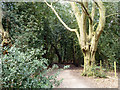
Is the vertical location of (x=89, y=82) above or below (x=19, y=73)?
below

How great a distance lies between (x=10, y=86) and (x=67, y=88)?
6.21 feet

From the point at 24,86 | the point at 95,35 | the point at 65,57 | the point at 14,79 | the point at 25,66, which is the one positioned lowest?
the point at 65,57

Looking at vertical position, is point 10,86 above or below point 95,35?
below

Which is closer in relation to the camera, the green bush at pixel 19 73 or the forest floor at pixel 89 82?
the green bush at pixel 19 73

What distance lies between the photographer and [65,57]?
10.6 meters

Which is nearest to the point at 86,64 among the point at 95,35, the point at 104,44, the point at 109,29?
the point at 95,35

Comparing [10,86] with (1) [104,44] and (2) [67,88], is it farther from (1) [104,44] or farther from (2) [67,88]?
(1) [104,44]

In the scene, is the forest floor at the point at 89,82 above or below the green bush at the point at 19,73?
below

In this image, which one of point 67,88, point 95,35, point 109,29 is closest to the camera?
point 67,88

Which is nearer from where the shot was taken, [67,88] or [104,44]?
[67,88]

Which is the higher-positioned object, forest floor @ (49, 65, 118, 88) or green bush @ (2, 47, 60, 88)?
green bush @ (2, 47, 60, 88)

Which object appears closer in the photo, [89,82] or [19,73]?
[19,73]

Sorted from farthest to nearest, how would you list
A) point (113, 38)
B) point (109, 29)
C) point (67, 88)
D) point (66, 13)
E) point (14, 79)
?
point (66, 13) < point (109, 29) < point (113, 38) < point (67, 88) < point (14, 79)

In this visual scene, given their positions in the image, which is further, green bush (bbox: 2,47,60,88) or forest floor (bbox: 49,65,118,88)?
forest floor (bbox: 49,65,118,88)
